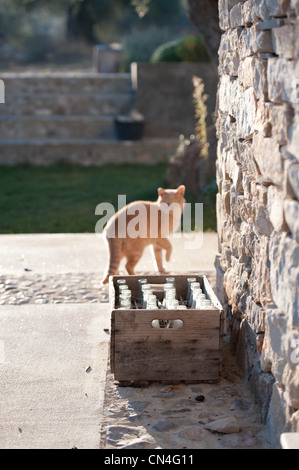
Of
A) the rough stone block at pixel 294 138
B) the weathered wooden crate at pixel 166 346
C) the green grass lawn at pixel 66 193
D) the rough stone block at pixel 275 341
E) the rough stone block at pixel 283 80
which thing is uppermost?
the rough stone block at pixel 283 80

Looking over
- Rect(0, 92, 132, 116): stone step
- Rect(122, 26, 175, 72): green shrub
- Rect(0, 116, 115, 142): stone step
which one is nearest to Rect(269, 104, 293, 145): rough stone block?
Rect(0, 116, 115, 142): stone step

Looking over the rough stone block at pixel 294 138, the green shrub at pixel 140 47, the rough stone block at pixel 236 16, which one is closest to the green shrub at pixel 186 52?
the green shrub at pixel 140 47

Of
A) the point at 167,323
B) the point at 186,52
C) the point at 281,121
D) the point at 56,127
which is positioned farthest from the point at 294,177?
the point at 56,127

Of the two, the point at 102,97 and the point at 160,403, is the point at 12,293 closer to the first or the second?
the point at 160,403

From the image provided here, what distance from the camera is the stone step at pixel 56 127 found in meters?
14.3

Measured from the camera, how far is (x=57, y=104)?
47.4 feet

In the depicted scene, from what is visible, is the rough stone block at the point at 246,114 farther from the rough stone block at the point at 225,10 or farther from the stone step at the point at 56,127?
the stone step at the point at 56,127

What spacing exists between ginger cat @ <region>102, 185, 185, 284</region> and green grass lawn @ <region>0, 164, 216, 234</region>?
2.54m

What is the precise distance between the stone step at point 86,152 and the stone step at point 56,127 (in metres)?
0.71

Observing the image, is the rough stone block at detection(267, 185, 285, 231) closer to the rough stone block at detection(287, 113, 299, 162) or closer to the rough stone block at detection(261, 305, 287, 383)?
the rough stone block at detection(287, 113, 299, 162)

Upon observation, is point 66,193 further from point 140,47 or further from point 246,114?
point 246,114

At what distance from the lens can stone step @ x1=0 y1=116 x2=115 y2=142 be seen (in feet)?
47.1
